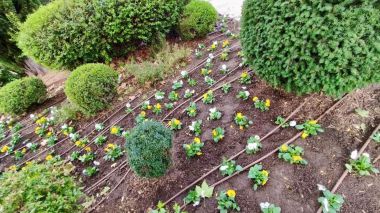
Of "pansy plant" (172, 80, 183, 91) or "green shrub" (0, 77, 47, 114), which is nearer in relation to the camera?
"pansy plant" (172, 80, 183, 91)

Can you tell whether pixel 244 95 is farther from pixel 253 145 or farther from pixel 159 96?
pixel 159 96

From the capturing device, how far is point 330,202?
228cm

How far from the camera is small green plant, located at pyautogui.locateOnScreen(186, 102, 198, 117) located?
3.64 m

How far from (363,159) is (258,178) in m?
0.94

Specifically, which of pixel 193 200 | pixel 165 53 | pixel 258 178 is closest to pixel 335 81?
pixel 258 178

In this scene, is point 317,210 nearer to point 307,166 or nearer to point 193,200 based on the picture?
point 307,166

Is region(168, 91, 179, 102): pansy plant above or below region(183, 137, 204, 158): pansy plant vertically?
above

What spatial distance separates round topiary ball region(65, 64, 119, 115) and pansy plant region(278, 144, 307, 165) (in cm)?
293

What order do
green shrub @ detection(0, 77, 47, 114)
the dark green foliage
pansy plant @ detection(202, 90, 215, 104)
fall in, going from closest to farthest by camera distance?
1. pansy plant @ detection(202, 90, 215, 104)
2. green shrub @ detection(0, 77, 47, 114)
3. the dark green foliage

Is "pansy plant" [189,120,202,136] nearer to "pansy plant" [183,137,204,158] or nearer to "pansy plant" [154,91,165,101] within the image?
"pansy plant" [183,137,204,158]

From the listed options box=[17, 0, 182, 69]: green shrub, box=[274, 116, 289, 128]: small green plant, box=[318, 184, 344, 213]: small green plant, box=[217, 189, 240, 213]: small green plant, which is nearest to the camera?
box=[318, 184, 344, 213]: small green plant

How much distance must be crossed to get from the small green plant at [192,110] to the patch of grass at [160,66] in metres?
1.26

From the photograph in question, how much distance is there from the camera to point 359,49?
230 centimetres

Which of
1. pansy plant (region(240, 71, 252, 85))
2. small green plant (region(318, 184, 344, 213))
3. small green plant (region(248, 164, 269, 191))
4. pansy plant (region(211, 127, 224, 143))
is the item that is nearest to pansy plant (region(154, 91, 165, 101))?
pansy plant (region(240, 71, 252, 85))
